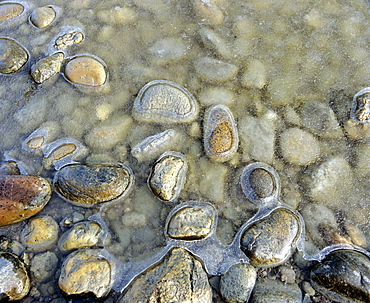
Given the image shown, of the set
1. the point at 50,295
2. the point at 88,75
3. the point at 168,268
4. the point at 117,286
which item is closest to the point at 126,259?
the point at 117,286

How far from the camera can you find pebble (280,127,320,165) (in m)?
2.09

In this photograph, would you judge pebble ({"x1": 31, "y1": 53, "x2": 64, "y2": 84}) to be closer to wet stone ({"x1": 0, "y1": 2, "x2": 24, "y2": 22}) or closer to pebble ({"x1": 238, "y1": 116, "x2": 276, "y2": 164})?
wet stone ({"x1": 0, "y1": 2, "x2": 24, "y2": 22})

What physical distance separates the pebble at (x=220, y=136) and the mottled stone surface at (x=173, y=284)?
71 cm

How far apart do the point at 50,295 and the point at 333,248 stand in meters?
1.68

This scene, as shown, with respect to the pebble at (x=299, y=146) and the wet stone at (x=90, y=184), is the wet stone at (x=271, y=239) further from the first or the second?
the wet stone at (x=90, y=184)

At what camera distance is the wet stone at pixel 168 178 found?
1966 mm

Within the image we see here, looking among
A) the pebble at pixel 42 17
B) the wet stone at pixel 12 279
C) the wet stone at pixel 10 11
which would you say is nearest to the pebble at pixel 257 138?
the wet stone at pixel 12 279

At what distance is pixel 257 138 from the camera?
2.17 meters

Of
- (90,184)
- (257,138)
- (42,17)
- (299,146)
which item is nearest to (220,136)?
(257,138)

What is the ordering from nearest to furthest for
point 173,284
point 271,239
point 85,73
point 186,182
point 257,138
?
point 173,284 < point 271,239 < point 186,182 < point 257,138 < point 85,73

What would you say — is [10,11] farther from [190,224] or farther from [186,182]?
[190,224]

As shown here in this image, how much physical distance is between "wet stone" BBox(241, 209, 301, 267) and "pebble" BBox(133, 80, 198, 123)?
0.89m

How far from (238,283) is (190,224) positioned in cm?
42

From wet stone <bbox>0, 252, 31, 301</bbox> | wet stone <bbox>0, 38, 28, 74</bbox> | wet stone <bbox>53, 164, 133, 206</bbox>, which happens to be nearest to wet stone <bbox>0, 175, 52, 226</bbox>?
wet stone <bbox>53, 164, 133, 206</bbox>
